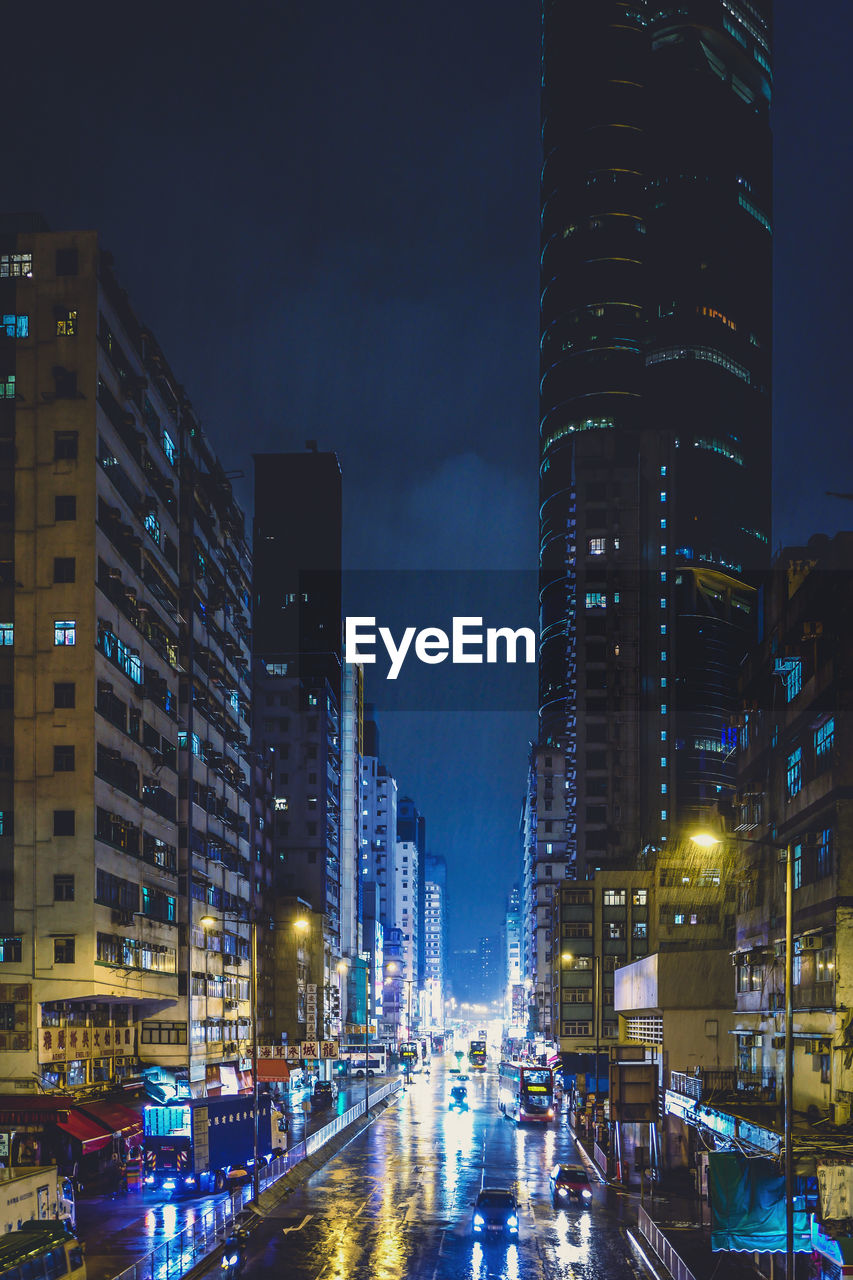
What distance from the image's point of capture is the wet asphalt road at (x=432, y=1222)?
135ft

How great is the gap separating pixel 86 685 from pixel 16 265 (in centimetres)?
2280

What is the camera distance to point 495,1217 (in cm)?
4644

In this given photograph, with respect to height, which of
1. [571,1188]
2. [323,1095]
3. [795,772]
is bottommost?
[323,1095]

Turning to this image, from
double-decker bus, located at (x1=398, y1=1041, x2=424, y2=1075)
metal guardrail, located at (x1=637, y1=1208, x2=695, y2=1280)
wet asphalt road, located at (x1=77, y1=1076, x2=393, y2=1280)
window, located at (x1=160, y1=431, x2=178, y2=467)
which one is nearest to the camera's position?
metal guardrail, located at (x1=637, y1=1208, x2=695, y2=1280)

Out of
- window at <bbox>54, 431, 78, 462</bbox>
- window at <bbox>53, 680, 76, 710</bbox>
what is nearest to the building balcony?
window at <bbox>53, 680, 76, 710</bbox>

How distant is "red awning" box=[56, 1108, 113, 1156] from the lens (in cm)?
5884

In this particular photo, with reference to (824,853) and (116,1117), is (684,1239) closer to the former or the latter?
(824,853)

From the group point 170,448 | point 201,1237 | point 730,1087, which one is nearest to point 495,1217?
point 201,1237

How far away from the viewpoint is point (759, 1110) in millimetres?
47750

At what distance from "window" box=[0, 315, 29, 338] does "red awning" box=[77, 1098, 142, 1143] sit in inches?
1545

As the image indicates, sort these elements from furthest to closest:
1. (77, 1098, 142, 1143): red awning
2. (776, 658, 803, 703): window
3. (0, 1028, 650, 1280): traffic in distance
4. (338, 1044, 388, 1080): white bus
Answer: (338, 1044, 388, 1080): white bus < (77, 1098, 142, 1143): red awning < (776, 658, 803, 703): window < (0, 1028, 650, 1280): traffic in distance

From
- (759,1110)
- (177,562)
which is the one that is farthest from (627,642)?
(759,1110)

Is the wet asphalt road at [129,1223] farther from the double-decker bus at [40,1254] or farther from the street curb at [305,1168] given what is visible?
the double-decker bus at [40,1254]

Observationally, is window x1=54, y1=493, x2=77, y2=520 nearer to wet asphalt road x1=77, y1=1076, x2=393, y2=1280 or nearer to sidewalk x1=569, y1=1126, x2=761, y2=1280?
wet asphalt road x1=77, y1=1076, x2=393, y2=1280
